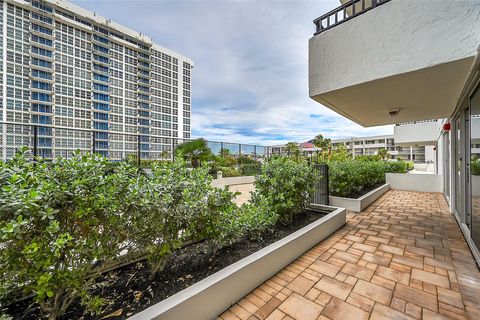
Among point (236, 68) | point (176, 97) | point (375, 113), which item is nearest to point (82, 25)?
point (176, 97)

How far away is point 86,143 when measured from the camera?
5906 mm

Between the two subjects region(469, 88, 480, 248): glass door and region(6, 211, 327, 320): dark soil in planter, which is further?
region(469, 88, 480, 248): glass door

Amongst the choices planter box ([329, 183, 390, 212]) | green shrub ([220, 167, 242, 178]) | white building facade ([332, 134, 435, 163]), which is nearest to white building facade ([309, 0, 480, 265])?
planter box ([329, 183, 390, 212])

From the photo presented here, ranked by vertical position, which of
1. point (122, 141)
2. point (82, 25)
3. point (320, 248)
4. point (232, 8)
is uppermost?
point (82, 25)

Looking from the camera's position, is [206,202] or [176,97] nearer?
[206,202]

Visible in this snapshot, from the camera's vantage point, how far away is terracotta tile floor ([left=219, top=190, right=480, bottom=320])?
6.05ft

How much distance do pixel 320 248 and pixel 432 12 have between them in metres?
3.35

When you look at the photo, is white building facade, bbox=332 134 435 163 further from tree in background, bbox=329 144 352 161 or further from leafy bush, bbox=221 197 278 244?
leafy bush, bbox=221 197 278 244

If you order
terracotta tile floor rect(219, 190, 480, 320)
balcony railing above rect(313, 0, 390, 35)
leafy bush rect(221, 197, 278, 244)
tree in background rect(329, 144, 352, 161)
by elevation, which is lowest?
terracotta tile floor rect(219, 190, 480, 320)

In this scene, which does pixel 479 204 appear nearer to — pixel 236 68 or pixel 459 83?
pixel 459 83

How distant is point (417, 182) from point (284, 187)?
8186 mm

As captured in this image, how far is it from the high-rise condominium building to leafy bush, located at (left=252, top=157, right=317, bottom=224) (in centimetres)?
3343

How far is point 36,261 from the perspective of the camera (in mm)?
1212

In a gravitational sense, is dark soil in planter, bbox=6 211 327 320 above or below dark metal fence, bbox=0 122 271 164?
below
